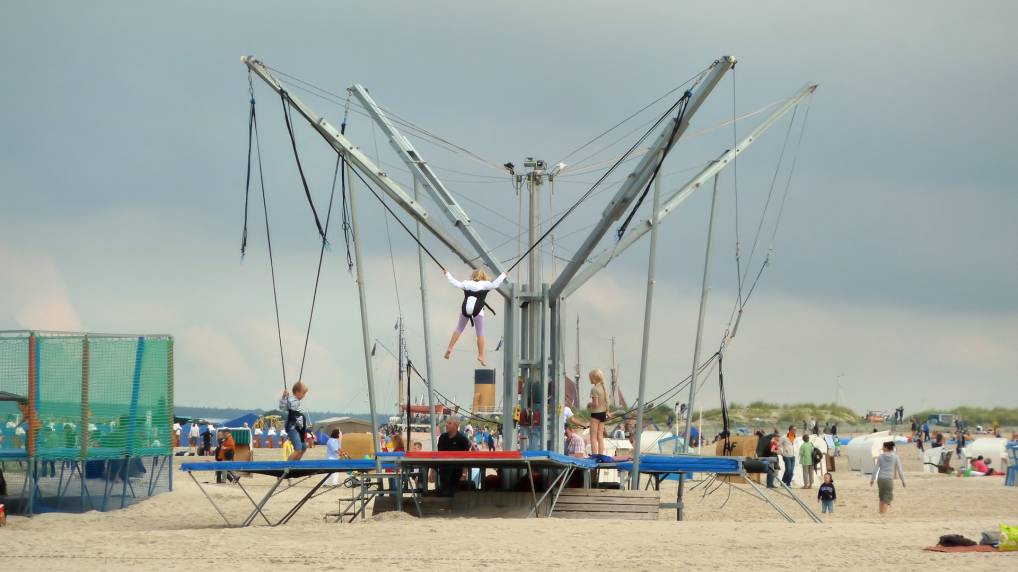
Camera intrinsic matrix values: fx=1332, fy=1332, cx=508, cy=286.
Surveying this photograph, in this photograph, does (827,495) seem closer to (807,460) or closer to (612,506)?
(612,506)

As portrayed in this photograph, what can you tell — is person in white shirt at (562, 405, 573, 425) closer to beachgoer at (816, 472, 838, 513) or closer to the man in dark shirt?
the man in dark shirt

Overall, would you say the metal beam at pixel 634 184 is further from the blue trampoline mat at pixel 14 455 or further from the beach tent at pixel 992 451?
the beach tent at pixel 992 451

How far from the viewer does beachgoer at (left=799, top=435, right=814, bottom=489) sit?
34.3 m

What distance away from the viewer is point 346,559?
14234mm

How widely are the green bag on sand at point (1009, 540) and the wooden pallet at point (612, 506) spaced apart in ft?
19.2

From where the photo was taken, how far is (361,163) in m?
21.0

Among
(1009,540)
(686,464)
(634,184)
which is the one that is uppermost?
(634,184)

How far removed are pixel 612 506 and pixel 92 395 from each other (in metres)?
9.06

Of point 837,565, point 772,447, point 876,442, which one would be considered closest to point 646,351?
point 837,565

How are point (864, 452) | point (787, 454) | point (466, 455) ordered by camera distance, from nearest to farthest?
point (466, 455)
point (787, 454)
point (864, 452)

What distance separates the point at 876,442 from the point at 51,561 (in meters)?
36.9

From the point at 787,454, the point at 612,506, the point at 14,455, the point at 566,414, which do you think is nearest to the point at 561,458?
the point at 612,506

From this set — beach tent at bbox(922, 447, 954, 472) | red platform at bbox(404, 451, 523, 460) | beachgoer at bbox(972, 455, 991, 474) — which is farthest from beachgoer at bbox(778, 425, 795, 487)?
red platform at bbox(404, 451, 523, 460)

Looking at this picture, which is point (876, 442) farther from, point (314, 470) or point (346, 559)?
point (346, 559)
